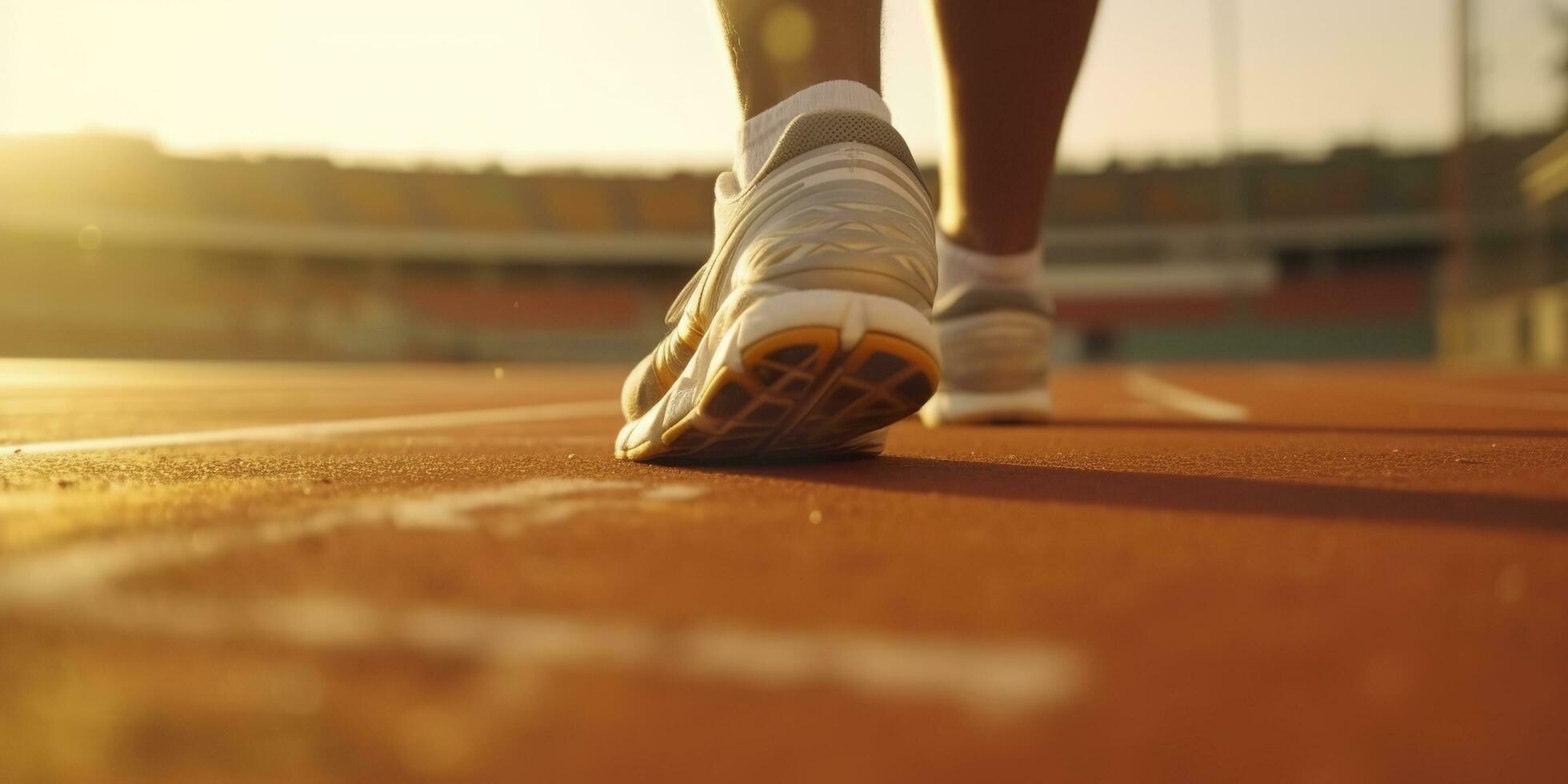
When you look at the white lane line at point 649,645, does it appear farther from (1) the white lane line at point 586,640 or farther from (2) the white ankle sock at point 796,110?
(2) the white ankle sock at point 796,110

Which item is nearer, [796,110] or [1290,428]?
[796,110]

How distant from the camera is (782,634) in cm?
30

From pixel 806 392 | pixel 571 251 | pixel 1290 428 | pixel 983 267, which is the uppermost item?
pixel 571 251

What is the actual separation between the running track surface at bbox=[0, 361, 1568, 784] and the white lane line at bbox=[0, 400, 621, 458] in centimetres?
46

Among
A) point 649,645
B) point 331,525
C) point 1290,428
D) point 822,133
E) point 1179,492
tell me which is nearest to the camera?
point 649,645

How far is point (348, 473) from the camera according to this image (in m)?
0.77

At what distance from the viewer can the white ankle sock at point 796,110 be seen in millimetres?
813

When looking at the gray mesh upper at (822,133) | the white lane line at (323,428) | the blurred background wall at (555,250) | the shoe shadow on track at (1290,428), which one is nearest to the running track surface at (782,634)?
the gray mesh upper at (822,133)

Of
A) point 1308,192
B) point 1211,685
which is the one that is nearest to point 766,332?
point 1211,685

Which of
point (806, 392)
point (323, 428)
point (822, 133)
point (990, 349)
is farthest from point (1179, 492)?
point (323, 428)

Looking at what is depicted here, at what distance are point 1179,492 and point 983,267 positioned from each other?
85 centimetres

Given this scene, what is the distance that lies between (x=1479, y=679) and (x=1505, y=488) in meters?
0.46

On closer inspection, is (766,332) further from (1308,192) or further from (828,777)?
(1308,192)

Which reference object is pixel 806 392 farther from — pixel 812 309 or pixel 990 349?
pixel 990 349
